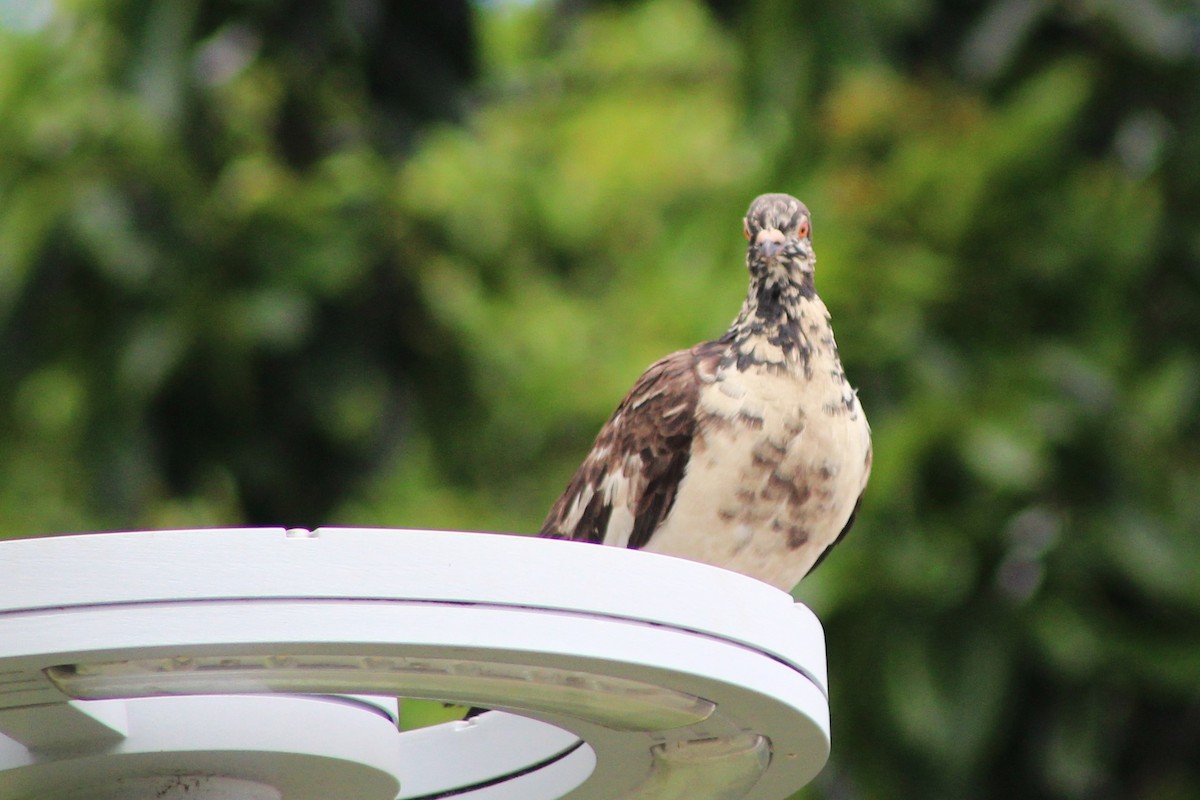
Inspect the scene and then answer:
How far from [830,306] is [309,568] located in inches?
207

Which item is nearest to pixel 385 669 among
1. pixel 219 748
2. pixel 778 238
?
pixel 219 748

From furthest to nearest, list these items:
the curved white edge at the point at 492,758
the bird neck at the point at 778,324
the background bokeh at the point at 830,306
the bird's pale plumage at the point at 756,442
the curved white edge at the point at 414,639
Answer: the background bokeh at the point at 830,306
the bird neck at the point at 778,324
the bird's pale plumage at the point at 756,442
the curved white edge at the point at 492,758
the curved white edge at the point at 414,639

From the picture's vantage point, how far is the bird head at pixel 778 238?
170 inches

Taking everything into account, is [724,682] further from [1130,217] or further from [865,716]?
[1130,217]

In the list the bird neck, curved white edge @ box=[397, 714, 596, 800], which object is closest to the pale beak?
the bird neck

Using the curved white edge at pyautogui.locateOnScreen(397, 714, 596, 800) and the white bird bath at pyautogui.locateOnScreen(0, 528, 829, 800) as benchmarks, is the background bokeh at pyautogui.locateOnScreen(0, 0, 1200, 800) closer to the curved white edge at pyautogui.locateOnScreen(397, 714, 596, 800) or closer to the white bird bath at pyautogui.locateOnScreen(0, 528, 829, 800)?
the curved white edge at pyautogui.locateOnScreen(397, 714, 596, 800)

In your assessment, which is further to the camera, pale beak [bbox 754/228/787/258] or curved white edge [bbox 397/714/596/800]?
pale beak [bbox 754/228/787/258]

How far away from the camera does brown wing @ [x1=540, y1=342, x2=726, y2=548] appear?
4.36m

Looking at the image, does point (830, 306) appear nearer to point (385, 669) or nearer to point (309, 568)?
point (385, 669)

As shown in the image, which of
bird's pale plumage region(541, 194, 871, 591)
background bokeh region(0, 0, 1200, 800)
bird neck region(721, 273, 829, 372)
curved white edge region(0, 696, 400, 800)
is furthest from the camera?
background bokeh region(0, 0, 1200, 800)

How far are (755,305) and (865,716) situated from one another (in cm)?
395

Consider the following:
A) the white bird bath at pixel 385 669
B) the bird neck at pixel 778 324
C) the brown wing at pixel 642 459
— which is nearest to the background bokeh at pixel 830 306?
the brown wing at pixel 642 459

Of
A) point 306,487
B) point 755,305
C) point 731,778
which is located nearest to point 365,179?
point 306,487

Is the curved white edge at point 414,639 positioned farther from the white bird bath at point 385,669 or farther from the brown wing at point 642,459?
the brown wing at point 642,459
